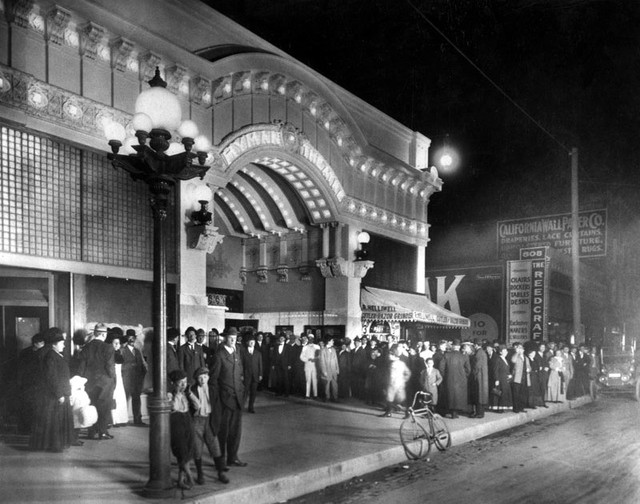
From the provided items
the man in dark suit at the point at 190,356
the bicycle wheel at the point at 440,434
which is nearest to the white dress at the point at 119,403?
the man in dark suit at the point at 190,356

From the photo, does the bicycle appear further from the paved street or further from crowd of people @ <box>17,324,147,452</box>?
crowd of people @ <box>17,324,147,452</box>

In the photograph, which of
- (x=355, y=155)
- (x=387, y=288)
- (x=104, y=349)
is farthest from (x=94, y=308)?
(x=387, y=288)

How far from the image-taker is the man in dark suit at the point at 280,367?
17.4 metres

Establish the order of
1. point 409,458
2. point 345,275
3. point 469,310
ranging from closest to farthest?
point 409,458 → point 345,275 → point 469,310

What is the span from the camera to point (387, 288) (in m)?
24.5

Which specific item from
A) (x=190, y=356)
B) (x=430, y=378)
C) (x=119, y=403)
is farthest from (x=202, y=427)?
(x=430, y=378)

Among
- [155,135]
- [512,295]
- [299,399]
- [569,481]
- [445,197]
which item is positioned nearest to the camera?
[155,135]

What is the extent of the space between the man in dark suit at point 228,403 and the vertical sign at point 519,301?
58.3 ft

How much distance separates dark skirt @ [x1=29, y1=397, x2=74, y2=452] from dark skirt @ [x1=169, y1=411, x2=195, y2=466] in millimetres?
2831

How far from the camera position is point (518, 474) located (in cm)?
919

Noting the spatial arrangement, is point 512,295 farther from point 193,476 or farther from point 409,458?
point 193,476

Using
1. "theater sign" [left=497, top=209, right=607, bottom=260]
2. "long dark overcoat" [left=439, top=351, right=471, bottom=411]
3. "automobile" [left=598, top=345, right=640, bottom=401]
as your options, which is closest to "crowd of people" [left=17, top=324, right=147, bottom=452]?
"long dark overcoat" [left=439, top=351, right=471, bottom=411]

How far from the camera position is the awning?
21938mm

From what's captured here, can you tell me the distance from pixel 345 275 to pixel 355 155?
4.46 m
